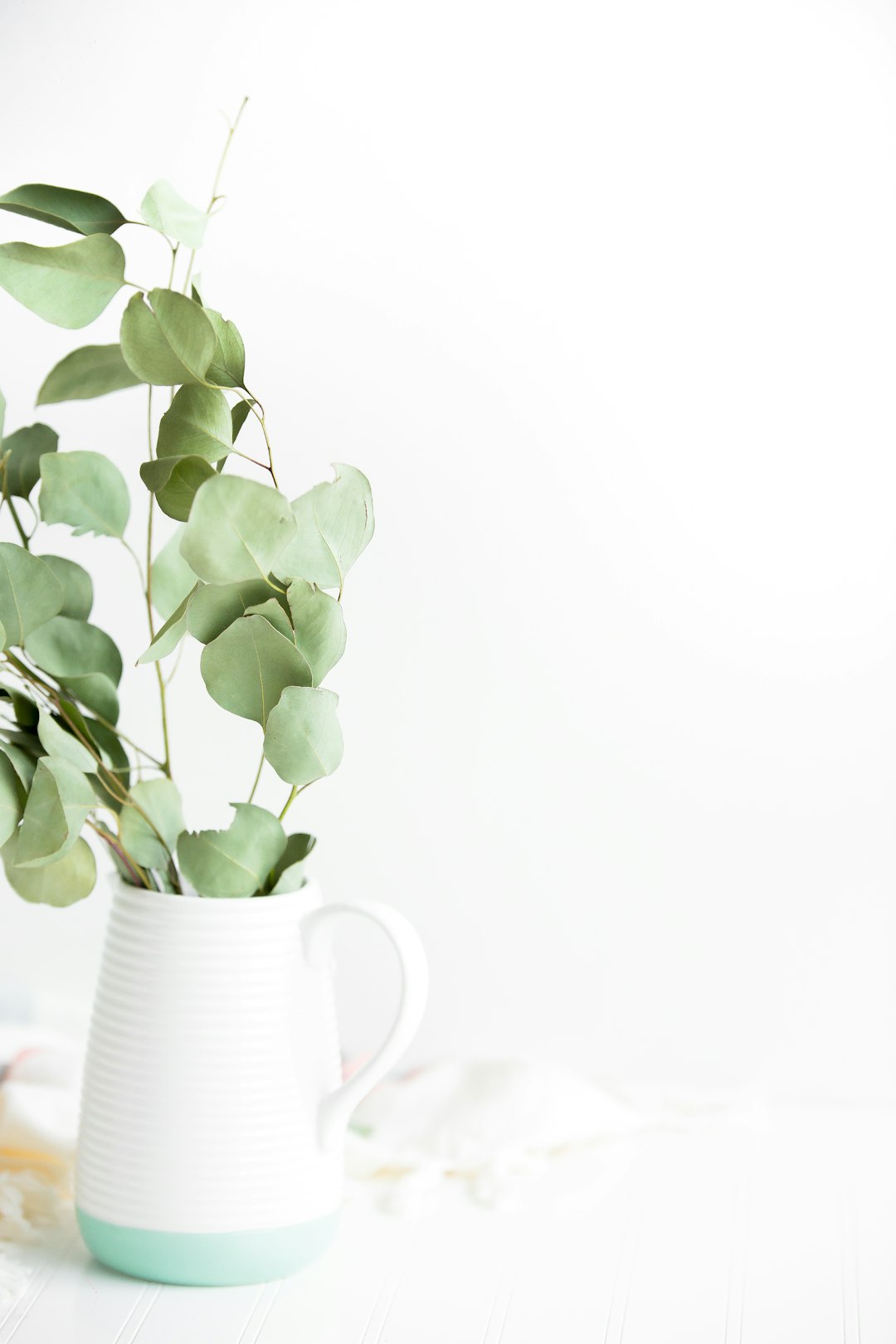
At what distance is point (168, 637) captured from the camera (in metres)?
0.59

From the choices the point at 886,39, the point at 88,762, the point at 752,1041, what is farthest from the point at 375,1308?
the point at 886,39

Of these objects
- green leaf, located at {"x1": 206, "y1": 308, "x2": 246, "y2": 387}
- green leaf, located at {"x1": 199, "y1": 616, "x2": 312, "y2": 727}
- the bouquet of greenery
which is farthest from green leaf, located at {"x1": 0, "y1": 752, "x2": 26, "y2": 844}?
green leaf, located at {"x1": 206, "y1": 308, "x2": 246, "y2": 387}

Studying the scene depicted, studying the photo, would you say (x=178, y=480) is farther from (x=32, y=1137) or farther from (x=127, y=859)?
(x=32, y=1137)

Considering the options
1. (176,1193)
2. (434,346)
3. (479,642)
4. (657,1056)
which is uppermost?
(434,346)

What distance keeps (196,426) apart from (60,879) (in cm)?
23

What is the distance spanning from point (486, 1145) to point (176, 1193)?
277 mm

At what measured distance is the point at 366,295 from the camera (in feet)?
3.03

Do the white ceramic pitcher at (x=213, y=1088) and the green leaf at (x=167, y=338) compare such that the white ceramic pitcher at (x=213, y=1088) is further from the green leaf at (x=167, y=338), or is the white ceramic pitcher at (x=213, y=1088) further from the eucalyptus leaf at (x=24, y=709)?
the green leaf at (x=167, y=338)

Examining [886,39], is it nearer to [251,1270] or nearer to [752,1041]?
[752,1041]

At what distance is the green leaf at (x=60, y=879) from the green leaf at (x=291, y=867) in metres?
0.09

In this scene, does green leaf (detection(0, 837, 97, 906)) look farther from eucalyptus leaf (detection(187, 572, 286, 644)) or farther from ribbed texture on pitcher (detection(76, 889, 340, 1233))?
eucalyptus leaf (detection(187, 572, 286, 644))

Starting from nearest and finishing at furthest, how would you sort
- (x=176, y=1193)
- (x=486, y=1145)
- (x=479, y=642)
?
(x=176, y=1193)
(x=486, y=1145)
(x=479, y=642)

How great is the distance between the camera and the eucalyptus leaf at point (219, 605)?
1.94ft

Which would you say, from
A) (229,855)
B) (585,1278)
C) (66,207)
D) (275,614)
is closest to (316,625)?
(275,614)
